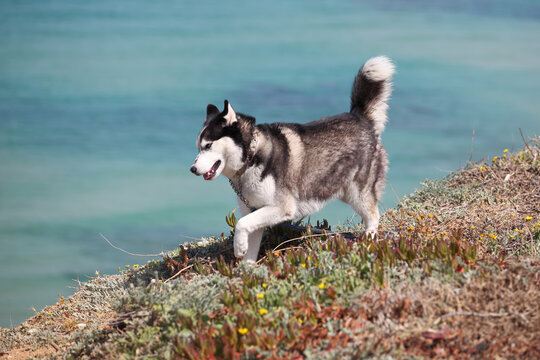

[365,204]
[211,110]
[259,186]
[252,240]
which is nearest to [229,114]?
[211,110]

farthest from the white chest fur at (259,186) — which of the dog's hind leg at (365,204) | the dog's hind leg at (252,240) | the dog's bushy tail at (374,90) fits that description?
the dog's bushy tail at (374,90)

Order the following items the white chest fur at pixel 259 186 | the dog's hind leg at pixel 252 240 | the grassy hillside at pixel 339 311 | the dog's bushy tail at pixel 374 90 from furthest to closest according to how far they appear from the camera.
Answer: the dog's bushy tail at pixel 374 90
the dog's hind leg at pixel 252 240
the white chest fur at pixel 259 186
the grassy hillside at pixel 339 311

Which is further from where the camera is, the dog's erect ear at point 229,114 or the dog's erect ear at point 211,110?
the dog's erect ear at point 211,110

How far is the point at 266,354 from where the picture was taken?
4.39 meters

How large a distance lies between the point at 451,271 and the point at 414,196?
603cm

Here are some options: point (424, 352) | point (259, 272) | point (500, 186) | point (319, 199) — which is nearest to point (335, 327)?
point (424, 352)

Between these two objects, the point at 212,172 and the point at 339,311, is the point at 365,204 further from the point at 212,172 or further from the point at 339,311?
the point at 339,311

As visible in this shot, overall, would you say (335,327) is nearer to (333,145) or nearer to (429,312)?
(429,312)

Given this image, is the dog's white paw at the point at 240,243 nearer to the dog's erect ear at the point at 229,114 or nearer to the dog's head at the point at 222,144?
the dog's head at the point at 222,144

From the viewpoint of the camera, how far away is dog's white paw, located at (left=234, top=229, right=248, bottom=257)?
270 inches

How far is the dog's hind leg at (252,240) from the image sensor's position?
736 cm

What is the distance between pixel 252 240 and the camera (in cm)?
739

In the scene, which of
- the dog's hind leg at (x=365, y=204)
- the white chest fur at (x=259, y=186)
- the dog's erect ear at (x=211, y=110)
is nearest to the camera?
the white chest fur at (x=259, y=186)

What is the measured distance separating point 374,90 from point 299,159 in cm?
185
